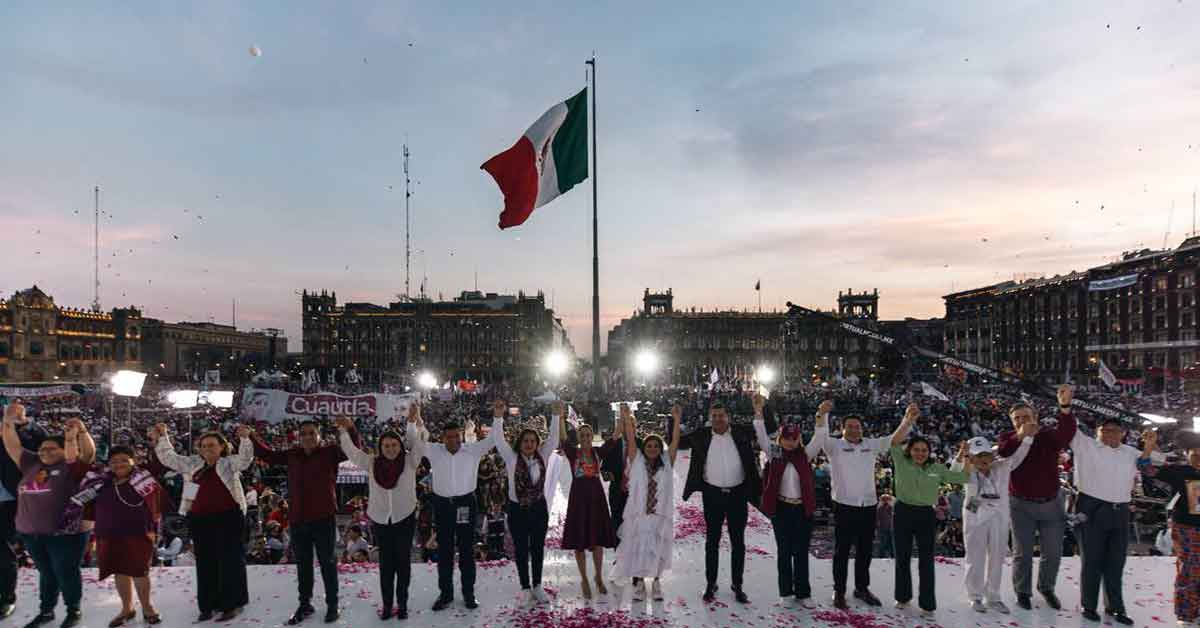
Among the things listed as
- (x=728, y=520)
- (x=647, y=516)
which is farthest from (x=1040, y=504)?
(x=647, y=516)

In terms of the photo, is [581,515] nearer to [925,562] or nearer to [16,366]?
[925,562]

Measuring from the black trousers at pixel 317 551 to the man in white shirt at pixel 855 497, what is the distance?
4.32 meters

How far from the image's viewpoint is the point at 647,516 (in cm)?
611

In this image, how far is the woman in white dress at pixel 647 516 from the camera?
609 cm

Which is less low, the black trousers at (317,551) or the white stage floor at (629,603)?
the black trousers at (317,551)

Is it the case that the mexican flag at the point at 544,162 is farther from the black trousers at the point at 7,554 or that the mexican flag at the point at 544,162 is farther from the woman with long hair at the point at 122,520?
the black trousers at the point at 7,554

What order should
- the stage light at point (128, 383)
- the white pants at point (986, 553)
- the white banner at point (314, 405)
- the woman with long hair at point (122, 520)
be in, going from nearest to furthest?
the woman with long hair at point (122, 520), the white pants at point (986, 553), the stage light at point (128, 383), the white banner at point (314, 405)

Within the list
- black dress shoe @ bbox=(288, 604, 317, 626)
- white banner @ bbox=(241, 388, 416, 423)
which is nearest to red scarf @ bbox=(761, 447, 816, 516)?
black dress shoe @ bbox=(288, 604, 317, 626)

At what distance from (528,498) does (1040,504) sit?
4.49 metres

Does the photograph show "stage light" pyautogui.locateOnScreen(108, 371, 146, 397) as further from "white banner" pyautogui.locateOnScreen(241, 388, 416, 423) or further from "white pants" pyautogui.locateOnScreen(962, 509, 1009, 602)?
"white pants" pyautogui.locateOnScreen(962, 509, 1009, 602)

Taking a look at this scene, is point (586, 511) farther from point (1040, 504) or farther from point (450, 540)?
point (1040, 504)

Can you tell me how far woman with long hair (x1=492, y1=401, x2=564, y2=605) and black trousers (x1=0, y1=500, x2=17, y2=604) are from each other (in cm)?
419

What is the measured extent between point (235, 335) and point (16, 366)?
51751 mm

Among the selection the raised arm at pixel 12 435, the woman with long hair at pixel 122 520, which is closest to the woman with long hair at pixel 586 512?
the woman with long hair at pixel 122 520
